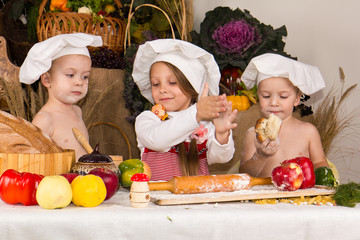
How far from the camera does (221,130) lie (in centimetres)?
189

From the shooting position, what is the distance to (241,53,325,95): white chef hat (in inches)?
87.5

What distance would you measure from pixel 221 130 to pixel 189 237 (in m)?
0.85

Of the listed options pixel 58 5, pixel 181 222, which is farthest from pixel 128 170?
pixel 58 5

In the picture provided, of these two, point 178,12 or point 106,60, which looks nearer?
point 106,60

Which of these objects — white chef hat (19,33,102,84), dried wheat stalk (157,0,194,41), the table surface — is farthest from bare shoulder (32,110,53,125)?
dried wheat stalk (157,0,194,41)

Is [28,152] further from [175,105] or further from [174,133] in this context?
[175,105]

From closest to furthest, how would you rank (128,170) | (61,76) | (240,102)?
(128,170), (61,76), (240,102)

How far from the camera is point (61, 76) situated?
231 centimetres

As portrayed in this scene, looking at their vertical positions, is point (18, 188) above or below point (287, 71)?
below

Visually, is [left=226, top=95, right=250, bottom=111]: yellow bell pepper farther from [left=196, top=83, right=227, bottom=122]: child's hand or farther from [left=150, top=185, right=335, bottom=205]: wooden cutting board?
[left=150, top=185, right=335, bottom=205]: wooden cutting board

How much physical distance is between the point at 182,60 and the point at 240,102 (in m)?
0.93

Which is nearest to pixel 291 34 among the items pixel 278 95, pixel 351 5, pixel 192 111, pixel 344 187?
pixel 351 5

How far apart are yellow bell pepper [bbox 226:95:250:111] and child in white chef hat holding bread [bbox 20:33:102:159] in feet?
3.51

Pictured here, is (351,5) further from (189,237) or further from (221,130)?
(189,237)
